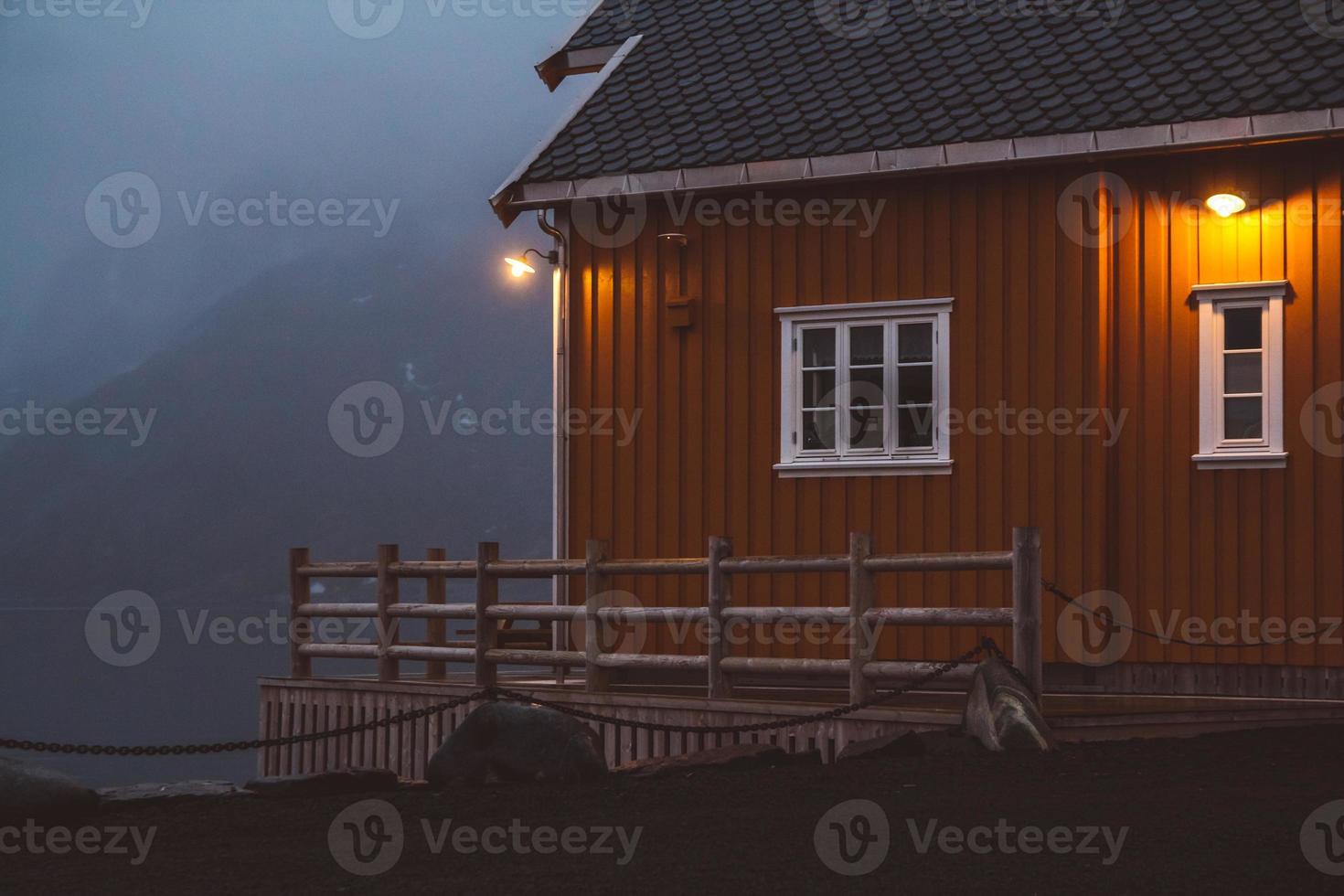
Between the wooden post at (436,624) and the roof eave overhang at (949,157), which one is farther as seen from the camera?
the wooden post at (436,624)

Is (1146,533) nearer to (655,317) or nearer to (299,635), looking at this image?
(655,317)

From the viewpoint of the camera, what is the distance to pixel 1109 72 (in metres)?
13.8

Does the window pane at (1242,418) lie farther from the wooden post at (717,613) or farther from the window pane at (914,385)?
the wooden post at (717,613)

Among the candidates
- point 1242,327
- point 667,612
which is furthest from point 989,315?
point 667,612

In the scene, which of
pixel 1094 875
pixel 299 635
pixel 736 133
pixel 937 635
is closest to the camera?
pixel 1094 875

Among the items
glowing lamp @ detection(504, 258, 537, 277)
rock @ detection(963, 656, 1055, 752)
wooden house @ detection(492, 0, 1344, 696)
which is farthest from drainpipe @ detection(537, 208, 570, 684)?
rock @ detection(963, 656, 1055, 752)

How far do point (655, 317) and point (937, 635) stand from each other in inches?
147

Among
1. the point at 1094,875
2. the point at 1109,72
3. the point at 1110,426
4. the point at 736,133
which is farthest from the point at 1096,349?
the point at 1094,875

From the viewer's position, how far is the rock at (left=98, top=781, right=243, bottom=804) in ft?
33.3

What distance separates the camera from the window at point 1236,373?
12898 millimetres

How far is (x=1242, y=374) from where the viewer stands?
42.8ft

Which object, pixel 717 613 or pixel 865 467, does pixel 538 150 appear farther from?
pixel 717 613

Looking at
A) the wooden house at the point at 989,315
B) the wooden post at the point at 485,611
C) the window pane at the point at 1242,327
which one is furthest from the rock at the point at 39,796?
the window pane at the point at 1242,327

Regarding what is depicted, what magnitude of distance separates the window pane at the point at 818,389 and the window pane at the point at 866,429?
25 cm
